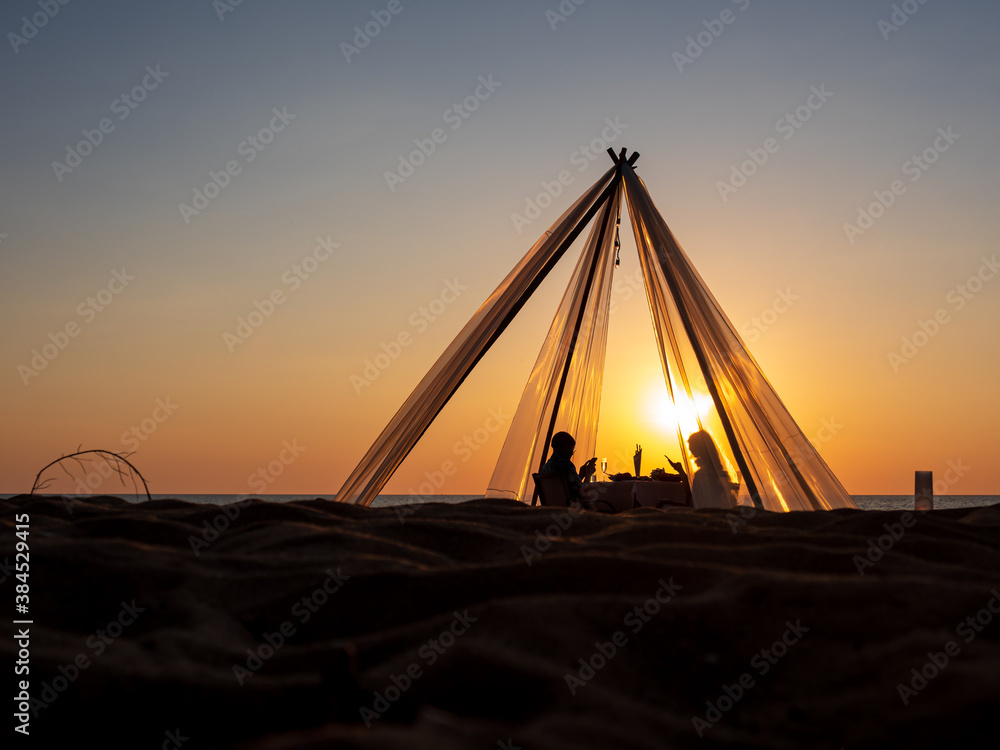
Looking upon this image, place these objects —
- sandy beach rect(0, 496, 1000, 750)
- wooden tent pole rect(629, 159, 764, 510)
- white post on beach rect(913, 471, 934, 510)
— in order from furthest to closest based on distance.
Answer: wooden tent pole rect(629, 159, 764, 510), white post on beach rect(913, 471, 934, 510), sandy beach rect(0, 496, 1000, 750)

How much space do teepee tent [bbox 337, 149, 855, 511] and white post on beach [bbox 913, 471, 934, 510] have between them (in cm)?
44

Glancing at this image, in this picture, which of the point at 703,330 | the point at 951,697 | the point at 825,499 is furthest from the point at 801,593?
the point at 703,330

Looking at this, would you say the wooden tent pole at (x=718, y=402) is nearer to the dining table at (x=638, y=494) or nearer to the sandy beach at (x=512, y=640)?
the dining table at (x=638, y=494)

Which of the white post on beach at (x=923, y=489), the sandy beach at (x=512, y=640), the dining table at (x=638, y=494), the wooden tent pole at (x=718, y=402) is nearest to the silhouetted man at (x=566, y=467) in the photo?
the dining table at (x=638, y=494)

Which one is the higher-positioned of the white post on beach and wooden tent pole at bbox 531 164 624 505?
wooden tent pole at bbox 531 164 624 505

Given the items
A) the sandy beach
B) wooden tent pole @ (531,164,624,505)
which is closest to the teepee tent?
wooden tent pole @ (531,164,624,505)

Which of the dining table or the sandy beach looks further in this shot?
the dining table

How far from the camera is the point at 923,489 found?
465 centimetres

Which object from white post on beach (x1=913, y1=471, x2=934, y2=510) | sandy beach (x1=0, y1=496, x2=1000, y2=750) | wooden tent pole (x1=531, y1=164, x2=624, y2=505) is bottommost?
sandy beach (x1=0, y1=496, x2=1000, y2=750)

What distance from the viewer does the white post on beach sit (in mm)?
4629

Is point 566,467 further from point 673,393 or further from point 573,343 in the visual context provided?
point 573,343

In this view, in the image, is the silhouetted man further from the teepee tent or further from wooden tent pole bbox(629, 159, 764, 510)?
wooden tent pole bbox(629, 159, 764, 510)

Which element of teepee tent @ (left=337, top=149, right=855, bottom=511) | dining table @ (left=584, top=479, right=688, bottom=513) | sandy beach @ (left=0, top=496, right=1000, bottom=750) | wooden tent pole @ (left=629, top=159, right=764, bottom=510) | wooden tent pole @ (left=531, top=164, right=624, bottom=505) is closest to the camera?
sandy beach @ (left=0, top=496, right=1000, bottom=750)

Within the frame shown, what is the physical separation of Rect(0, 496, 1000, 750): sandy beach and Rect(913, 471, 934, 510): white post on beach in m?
2.69
